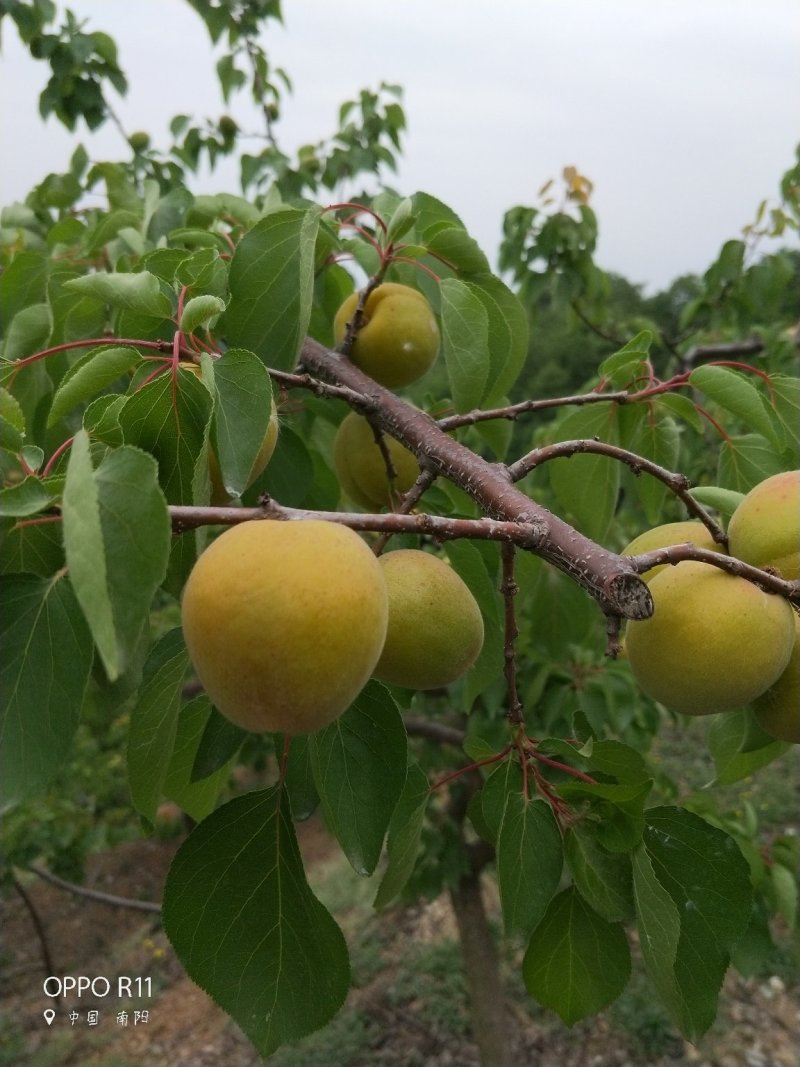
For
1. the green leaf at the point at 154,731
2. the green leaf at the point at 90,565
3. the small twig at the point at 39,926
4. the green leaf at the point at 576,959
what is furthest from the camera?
the small twig at the point at 39,926

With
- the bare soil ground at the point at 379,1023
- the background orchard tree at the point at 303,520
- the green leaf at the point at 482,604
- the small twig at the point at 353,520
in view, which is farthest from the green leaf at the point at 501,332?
the bare soil ground at the point at 379,1023

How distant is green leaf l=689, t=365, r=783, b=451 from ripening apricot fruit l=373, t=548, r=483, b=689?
0.40 metres

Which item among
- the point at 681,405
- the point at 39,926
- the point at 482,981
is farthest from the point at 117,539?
the point at 39,926

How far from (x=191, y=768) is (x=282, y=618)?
425mm

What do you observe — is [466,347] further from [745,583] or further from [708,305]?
[708,305]

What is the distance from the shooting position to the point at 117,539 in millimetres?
478

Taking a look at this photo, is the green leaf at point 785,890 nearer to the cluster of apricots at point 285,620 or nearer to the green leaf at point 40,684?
the cluster of apricots at point 285,620

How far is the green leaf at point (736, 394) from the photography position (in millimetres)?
878

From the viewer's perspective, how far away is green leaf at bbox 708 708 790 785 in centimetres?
89

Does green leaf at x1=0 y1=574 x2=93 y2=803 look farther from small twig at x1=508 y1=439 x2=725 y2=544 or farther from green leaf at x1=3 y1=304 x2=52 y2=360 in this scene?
green leaf at x1=3 y1=304 x2=52 y2=360

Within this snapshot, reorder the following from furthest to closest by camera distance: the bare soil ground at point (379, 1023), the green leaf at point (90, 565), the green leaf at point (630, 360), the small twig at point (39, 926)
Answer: the small twig at point (39, 926) < the bare soil ground at point (379, 1023) < the green leaf at point (630, 360) < the green leaf at point (90, 565)

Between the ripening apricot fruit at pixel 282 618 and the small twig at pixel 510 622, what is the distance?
205 millimetres

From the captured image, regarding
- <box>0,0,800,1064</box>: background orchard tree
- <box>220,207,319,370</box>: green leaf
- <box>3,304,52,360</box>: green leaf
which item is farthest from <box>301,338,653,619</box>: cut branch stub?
<box>3,304,52,360</box>: green leaf

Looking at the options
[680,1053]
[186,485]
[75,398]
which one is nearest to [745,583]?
[186,485]
